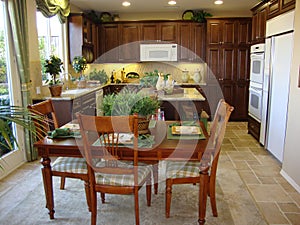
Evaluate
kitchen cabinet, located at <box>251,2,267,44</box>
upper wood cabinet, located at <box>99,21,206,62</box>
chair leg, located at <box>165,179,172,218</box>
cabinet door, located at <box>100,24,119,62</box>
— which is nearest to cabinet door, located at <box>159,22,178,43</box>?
upper wood cabinet, located at <box>99,21,206,62</box>

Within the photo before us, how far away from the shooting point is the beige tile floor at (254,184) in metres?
2.71

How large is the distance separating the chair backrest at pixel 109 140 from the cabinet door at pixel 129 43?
4.76m

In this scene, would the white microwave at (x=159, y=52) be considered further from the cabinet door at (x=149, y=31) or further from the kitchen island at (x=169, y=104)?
the kitchen island at (x=169, y=104)

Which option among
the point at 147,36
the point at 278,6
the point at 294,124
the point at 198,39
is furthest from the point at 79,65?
the point at 294,124

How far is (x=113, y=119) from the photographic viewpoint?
2057 millimetres

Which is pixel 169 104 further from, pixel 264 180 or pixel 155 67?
pixel 155 67

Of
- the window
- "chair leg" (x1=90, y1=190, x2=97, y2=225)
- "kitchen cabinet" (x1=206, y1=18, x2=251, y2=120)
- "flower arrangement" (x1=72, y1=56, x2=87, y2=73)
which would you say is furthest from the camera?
"kitchen cabinet" (x1=206, y1=18, x2=251, y2=120)

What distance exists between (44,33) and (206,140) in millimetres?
3855

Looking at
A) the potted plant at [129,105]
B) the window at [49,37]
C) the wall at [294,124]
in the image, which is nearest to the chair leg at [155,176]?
the potted plant at [129,105]

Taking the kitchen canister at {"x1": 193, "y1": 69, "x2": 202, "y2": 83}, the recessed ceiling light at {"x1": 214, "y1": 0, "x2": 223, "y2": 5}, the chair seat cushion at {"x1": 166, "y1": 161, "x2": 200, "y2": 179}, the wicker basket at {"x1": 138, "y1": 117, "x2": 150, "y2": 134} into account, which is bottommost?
the chair seat cushion at {"x1": 166, "y1": 161, "x2": 200, "y2": 179}

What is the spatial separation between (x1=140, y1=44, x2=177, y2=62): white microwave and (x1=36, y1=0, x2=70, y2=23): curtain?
212 cm

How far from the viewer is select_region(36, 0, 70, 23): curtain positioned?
14.4ft

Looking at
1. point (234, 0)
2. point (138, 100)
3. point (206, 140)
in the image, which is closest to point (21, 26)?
point (138, 100)

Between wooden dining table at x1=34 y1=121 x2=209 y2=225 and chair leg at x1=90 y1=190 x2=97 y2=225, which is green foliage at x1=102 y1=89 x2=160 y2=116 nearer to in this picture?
wooden dining table at x1=34 y1=121 x2=209 y2=225
